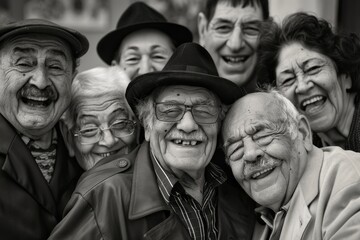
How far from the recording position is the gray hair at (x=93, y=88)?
3.68 metres

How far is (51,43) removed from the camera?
11.0ft

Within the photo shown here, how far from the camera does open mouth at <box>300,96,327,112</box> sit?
149 inches

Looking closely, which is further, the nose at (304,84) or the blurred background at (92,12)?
the blurred background at (92,12)

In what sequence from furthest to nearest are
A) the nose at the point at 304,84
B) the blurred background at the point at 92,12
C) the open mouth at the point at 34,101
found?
the blurred background at the point at 92,12
the nose at the point at 304,84
the open mouth at the point at 34,101

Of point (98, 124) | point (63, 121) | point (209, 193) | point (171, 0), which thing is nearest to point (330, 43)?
point (209, 193)

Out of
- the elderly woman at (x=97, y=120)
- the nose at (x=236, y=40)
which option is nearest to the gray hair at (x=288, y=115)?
the elderly woman at (x=97, y=120)

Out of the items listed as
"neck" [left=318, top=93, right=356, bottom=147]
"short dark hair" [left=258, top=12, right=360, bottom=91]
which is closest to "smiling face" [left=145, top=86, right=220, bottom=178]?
"short dark hair" [left=258, top=12, right=360, bottom=91]

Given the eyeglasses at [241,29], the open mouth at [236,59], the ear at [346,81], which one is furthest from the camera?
the open mouth at [236,59]

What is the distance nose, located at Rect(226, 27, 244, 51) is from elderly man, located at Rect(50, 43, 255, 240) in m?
1.24

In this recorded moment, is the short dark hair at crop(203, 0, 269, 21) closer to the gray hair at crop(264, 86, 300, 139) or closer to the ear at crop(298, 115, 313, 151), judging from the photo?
the gray hair at crop(264, 86, 300, 139)

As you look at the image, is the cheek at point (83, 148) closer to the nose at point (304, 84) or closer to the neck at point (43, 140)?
the neck at point (43, 140)

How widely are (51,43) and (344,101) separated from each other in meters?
2.09

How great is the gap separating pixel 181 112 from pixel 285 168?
675 mm

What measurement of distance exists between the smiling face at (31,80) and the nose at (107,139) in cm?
36
